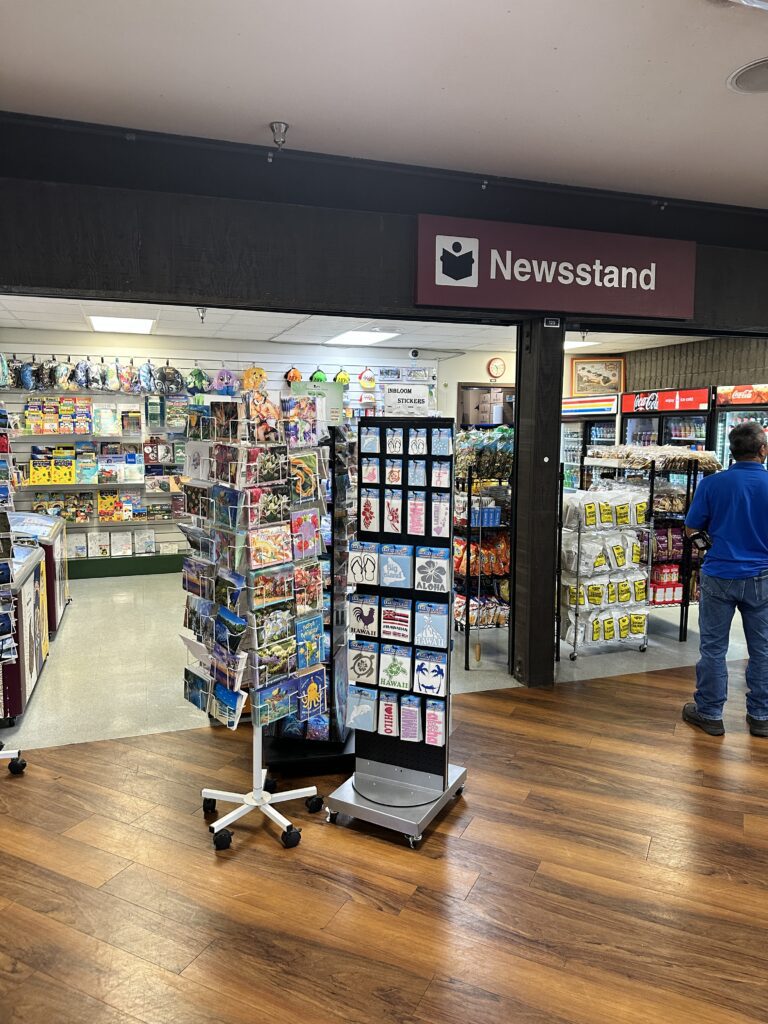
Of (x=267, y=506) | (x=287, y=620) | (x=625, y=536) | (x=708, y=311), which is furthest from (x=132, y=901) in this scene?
(x=708, y=311)

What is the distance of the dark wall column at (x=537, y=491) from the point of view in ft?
14.9

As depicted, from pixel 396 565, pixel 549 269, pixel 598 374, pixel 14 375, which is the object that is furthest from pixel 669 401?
pixel 14 375

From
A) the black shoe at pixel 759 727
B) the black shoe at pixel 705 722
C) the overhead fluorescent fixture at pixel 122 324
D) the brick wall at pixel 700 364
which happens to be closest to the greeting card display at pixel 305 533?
the black shoe at pixel 705 722

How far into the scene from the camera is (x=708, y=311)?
4.79 m

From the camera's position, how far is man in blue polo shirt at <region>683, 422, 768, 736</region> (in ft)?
12.8

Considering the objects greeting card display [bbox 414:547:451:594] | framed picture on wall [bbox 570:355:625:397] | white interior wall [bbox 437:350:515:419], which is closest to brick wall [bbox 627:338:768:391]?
framed picture on wall [bbox 570:355:625:397]

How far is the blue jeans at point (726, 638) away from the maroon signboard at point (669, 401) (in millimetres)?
4063

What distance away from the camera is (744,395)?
6.95 meters

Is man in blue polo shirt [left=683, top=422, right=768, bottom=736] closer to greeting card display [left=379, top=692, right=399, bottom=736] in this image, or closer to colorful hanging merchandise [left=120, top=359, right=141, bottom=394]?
greeting card display [left=379, top=692, right=399, bottom=736]

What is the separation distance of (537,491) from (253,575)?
2414 mm

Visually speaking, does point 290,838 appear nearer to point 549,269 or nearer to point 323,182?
point 323,182

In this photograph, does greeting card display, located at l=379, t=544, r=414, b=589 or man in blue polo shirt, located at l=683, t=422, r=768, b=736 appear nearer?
greeting card display, located at l=379, t=544, r=414, b=589

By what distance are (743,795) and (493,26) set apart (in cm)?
352

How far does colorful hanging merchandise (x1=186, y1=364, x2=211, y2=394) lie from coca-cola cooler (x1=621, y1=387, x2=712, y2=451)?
5338mm
